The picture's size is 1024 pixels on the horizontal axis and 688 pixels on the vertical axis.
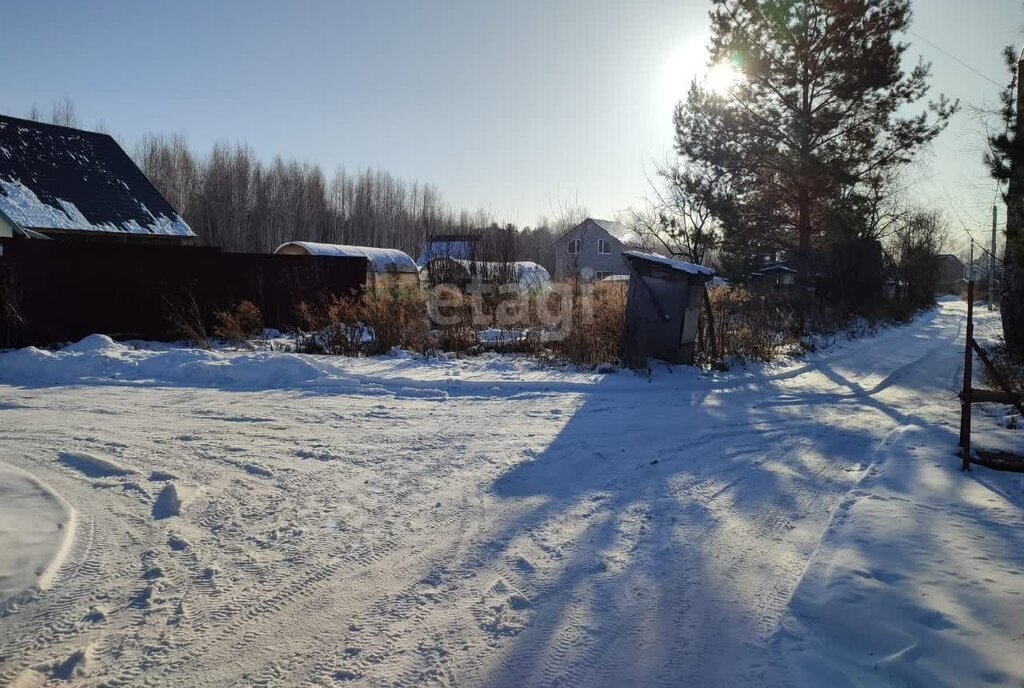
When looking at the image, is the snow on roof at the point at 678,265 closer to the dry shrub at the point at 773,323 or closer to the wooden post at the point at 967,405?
the dry shrub at the point at 773,323

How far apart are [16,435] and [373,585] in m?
5.30

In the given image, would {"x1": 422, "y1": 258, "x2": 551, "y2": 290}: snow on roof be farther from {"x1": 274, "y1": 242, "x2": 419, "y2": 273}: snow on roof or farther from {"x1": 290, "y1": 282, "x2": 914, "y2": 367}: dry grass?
{"x1": 274, "y1": 242, "x2": 419, "y2": 273}: snow on roof

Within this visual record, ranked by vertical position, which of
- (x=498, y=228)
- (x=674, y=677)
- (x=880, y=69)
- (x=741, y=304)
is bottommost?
(x=674, y=677)

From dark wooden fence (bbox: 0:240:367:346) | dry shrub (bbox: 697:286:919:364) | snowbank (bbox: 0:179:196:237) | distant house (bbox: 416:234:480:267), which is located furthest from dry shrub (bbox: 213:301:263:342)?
snowbank (bbox: 0:179:196:237)

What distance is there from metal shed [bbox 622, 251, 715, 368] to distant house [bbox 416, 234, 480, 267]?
5191 millimetres

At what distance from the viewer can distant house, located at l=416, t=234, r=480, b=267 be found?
1564cm

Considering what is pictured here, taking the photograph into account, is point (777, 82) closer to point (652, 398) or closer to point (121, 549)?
point (652, 398)

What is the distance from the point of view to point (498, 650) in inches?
121

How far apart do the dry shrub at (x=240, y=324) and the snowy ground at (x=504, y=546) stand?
425 centimetres

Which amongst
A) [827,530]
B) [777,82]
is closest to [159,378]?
[827,530]

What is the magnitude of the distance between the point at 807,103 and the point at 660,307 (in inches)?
552

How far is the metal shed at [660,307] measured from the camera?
11.1m

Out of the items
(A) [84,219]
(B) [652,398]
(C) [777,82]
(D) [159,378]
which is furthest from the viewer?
(A) [84,219]

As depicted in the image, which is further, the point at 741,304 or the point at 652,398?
the point at 741,304
